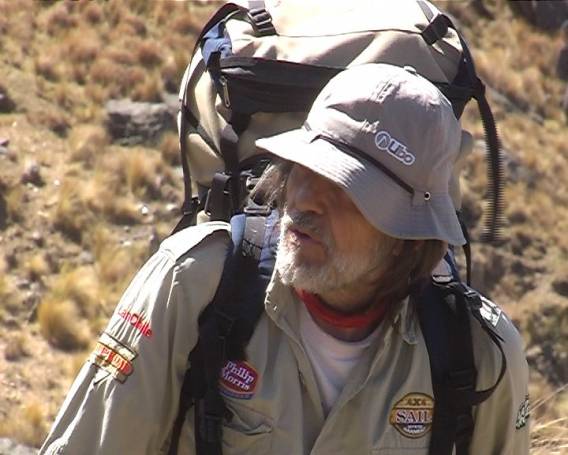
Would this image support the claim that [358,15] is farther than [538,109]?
No

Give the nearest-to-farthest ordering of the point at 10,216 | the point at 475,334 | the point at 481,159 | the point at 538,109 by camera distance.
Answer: the point at 475,334, the point at 10,216, the point at 481,159, the point at 538,109

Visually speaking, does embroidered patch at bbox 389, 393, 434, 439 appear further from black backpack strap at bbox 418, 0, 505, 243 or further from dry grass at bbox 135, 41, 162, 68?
dry grass at bbox 135, 41, 162, 68

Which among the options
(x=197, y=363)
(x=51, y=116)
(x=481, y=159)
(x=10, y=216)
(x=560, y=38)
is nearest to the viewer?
(x=197, y=363)

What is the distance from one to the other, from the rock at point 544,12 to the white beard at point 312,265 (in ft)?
62.7

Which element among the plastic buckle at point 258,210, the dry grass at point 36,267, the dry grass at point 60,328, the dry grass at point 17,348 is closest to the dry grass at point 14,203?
the dry grass at point 36,267

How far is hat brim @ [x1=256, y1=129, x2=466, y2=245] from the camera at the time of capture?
246 cm

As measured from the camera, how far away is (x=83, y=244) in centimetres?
1043

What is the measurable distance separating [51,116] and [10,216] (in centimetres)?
200

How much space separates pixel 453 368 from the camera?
261 centimetres

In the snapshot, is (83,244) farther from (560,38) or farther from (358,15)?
(560,38)

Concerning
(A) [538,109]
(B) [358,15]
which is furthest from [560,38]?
(B) [358,15]

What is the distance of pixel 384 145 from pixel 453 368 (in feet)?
1.63

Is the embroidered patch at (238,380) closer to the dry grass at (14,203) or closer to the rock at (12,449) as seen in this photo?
the rock at (12,449)

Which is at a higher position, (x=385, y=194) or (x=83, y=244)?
(x=385, y=194)
